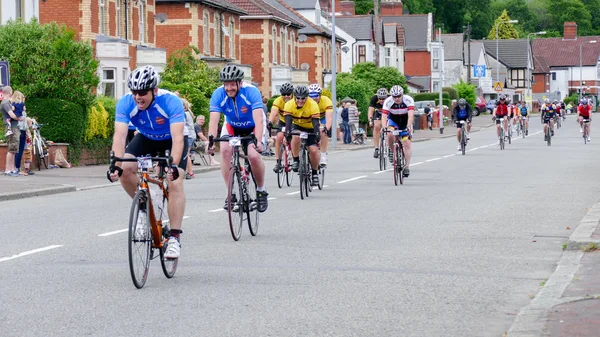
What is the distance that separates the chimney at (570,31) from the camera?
16912 cm

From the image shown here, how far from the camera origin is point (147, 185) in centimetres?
925

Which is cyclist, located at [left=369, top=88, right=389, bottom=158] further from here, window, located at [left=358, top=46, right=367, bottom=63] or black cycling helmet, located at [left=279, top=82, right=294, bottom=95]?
window, located at [left=358, top=46, right=367, bottom=63]

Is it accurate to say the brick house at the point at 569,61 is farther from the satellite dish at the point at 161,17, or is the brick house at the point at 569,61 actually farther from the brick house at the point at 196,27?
the satellite dish at the point at 161,17

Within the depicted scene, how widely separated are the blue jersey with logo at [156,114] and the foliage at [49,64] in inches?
805

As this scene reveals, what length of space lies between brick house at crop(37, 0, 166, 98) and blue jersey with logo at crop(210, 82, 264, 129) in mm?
27196

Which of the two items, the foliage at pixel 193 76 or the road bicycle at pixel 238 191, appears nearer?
the road bicycle at pixel 238 191

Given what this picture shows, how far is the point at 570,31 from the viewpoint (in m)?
171

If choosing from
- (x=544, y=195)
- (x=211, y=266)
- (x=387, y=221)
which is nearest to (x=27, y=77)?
(x=544, y=195)

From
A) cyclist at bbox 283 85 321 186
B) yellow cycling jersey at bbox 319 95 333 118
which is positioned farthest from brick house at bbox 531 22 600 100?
cyclist at bbox 283 85 321 186

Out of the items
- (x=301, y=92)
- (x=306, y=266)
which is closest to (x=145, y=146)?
(x=306, y=266)

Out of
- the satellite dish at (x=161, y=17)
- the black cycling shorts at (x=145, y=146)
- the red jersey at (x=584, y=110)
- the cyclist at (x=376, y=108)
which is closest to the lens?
the black cycling shorts at (x=145, y=146)

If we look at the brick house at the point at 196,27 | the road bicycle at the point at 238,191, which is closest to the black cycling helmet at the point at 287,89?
the road bicycle at the point at 238,191

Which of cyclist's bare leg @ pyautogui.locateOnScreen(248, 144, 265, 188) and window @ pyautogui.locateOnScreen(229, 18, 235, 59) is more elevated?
window @ pyautogui.locateOnScreen(229, 18, 235, 59)

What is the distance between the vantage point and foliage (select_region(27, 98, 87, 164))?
29.5 meters
